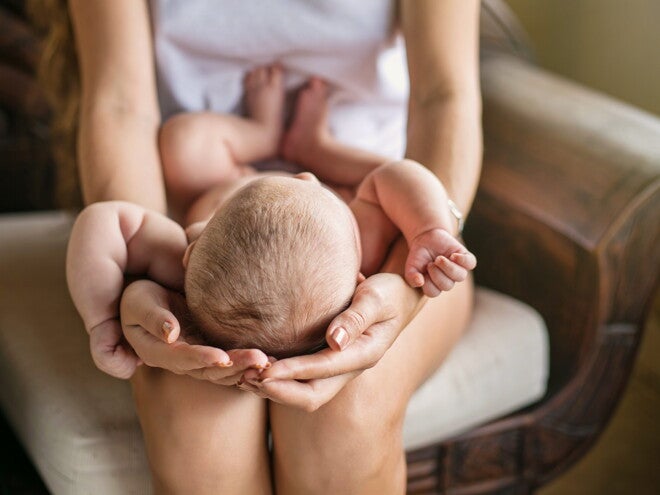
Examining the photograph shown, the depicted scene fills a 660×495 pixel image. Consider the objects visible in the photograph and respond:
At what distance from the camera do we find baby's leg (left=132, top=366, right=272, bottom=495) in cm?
84

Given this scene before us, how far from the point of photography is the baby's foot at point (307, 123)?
1.23 m

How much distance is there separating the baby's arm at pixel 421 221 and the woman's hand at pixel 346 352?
3cm

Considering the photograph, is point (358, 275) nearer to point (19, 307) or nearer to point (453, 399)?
point (453, 399)

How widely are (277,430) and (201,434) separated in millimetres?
78

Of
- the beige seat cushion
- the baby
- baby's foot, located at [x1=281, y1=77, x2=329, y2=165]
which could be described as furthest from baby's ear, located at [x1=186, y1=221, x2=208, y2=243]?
baby's foot, located at [x1=281, y1=77, x2=329, y2=165]

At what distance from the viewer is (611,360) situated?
1173mm

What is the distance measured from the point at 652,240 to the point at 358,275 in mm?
453

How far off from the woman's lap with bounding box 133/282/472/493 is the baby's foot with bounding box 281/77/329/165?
42 centimetres

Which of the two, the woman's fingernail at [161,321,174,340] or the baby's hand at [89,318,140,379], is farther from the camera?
the baby's hand at [89,318,140,379]

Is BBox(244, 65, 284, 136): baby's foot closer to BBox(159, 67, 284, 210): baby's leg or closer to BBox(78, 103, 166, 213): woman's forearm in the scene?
BBox(159, 67, 284, 210): baby's leg

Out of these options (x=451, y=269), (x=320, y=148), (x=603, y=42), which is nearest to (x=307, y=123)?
(x=320, y=148)

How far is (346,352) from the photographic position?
0.78m

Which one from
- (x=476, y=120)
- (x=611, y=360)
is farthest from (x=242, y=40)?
(x=611, y=360)

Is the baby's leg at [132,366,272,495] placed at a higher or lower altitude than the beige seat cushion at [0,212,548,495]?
higher
